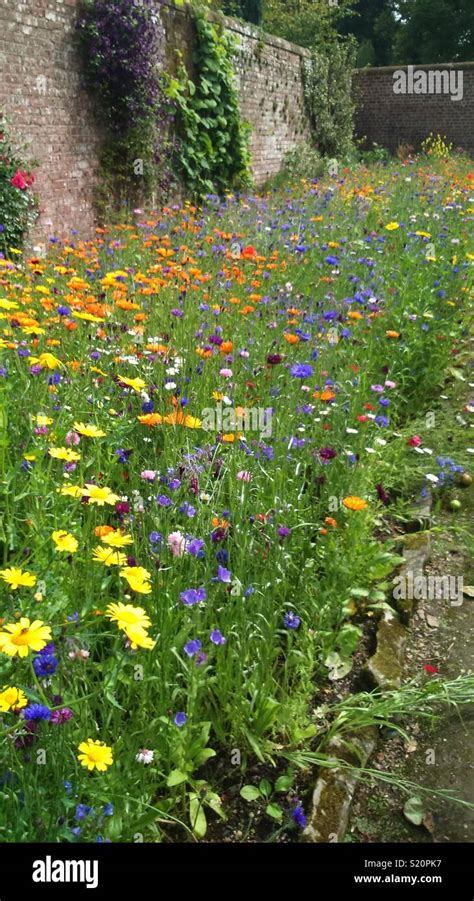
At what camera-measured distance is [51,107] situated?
6.32 m

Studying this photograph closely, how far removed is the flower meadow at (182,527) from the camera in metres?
1.33

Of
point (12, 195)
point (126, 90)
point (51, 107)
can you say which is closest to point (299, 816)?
point (12, 195)

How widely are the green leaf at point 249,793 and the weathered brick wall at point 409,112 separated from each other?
1897cm

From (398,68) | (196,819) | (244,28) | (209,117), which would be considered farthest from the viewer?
(398,68)

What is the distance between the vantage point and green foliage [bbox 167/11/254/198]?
843 centimetres

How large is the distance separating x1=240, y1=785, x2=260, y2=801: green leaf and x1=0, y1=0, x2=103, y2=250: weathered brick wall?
573cm

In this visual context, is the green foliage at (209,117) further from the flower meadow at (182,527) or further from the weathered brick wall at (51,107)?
the flower meadow at (182,527)

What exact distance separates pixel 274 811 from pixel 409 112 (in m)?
19.5

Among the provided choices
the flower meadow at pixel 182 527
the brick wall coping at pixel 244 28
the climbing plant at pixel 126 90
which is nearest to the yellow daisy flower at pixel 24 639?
the flower meadow at pixel 182 527

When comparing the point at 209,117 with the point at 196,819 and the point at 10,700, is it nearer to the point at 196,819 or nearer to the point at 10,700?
the point at 196,819

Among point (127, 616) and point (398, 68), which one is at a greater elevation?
point (398, 68)

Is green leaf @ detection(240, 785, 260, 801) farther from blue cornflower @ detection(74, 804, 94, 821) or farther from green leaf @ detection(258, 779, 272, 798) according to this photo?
blue cornflower @ detection(74, 804, 94, 821)

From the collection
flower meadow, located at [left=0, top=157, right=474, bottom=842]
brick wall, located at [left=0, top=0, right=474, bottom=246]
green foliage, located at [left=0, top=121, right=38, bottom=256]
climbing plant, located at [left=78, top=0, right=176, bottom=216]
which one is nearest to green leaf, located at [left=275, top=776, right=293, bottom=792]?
flower meadow, located at [left=0, top=157, right=474, bottom=842]
